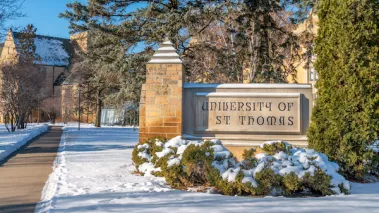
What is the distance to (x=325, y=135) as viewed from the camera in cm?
819

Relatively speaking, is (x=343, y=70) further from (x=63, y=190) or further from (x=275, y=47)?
(x=275, y=47)

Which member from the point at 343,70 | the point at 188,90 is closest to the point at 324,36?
the point at 343,70

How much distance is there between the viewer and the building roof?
200 ft

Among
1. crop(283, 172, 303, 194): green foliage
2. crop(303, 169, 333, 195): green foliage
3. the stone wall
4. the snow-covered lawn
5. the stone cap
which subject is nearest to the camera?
the snow-covered lawn

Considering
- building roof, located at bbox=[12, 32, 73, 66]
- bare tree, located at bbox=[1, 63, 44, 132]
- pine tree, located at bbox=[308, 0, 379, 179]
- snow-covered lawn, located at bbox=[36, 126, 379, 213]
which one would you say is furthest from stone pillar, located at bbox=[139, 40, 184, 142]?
building roof, located at bbox=[12, 32, 73, 66]

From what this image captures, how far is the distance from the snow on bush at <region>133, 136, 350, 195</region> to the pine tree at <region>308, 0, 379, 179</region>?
1046mm

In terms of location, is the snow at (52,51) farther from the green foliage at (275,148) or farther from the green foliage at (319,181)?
the green foliage at (319,181)

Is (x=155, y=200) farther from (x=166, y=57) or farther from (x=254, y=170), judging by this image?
(x=166, y=57)

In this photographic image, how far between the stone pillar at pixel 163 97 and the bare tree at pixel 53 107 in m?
43.9

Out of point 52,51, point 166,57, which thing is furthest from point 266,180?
point 52,51

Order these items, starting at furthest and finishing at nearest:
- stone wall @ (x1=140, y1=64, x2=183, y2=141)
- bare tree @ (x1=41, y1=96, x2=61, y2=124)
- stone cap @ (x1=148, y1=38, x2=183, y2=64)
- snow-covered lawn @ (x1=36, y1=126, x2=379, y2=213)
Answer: bare tree @ (x1=41, y1=96, x2=61, y2=124) → stone cap @ (x1=148, y1=38, x2=183, y2=64) → stone wall @ (x1=140, y1=64, x2=183, y2=141) → snow-covered lawn @ (x1=36, y1=126, x2=379, y2=213)

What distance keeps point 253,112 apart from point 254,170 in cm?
288

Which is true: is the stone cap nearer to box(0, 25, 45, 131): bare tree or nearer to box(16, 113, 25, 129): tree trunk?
box(0, 25, 45, 131): bare tree

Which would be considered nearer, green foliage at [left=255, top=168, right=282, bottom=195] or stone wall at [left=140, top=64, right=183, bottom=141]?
green foliage at [left=255, top=168, right=282, bottom=195]
